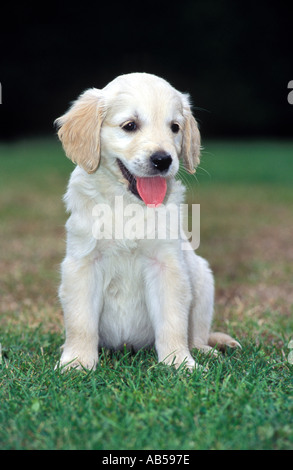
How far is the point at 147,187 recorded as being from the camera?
308 cm

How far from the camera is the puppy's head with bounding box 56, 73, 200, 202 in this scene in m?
2.96

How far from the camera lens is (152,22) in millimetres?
22969

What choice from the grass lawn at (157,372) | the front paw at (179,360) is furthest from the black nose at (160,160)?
the front paw at (179,360)

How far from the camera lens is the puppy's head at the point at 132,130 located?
2957 mm

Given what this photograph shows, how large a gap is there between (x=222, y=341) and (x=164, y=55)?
20.0 meters

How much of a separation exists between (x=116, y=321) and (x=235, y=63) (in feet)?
68.8

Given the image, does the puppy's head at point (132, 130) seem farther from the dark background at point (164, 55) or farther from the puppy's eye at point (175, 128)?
the dark background at point (164, 55)

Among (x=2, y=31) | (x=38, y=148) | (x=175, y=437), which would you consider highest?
(x=2, y=31)

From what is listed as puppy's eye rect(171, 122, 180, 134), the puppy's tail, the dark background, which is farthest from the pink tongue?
the dark background

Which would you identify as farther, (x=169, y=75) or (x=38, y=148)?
(x=169, y=75)

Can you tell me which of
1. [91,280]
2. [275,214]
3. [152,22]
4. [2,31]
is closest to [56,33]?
[2,31]

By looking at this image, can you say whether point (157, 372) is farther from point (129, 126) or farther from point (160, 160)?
point (129, 126)

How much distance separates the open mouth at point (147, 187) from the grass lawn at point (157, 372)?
159mm

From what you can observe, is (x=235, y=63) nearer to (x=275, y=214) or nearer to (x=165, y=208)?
(x=275, y=214)
